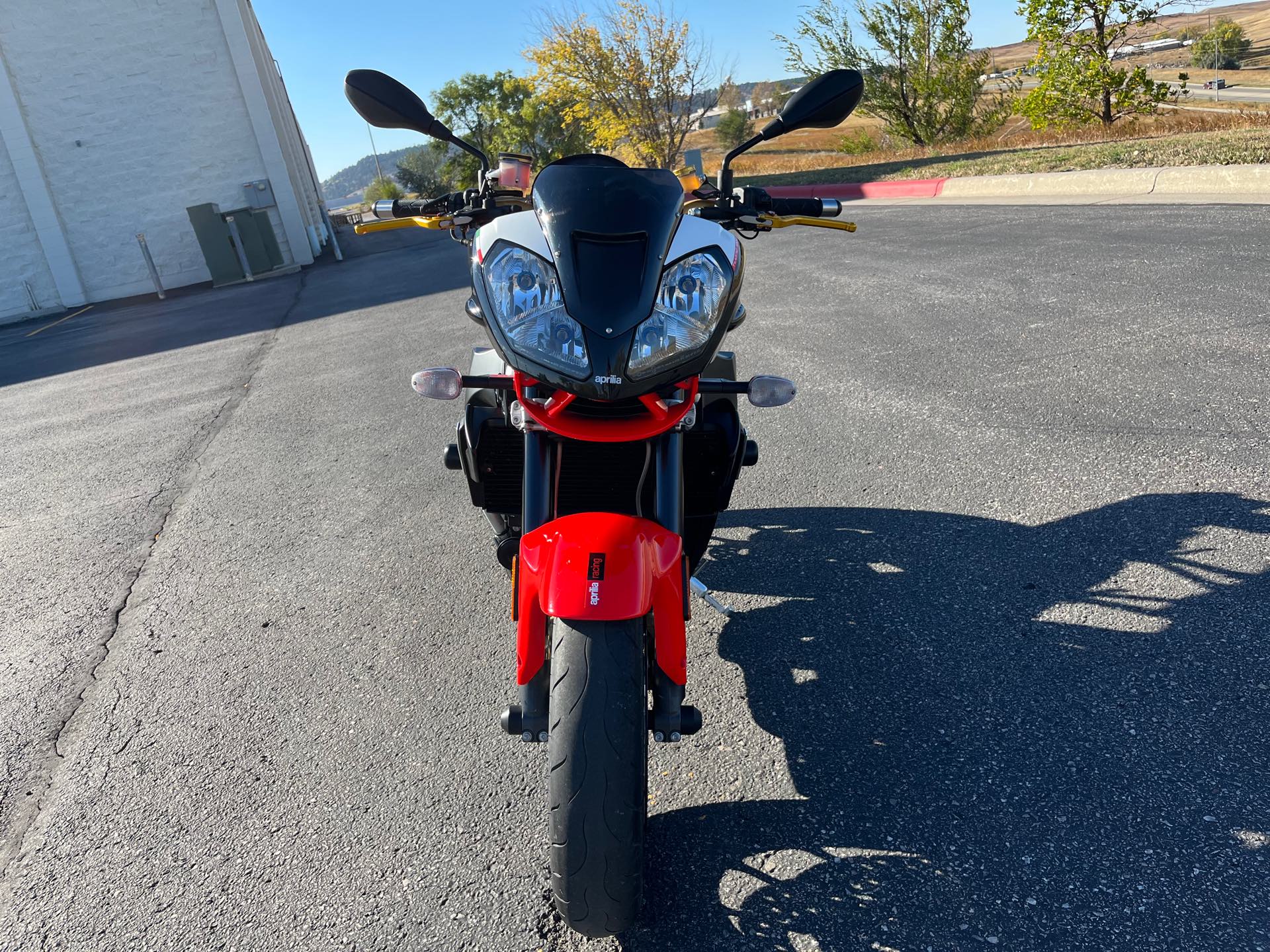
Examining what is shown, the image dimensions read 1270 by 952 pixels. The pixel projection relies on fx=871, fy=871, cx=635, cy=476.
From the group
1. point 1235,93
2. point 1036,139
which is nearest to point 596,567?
point 1036,139

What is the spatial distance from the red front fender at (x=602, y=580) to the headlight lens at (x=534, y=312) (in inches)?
14.5

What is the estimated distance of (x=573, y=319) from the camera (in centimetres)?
197

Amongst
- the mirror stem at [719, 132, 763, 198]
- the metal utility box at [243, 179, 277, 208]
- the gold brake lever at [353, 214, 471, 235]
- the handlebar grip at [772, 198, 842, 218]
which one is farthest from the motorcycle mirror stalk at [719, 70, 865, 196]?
the metal utility box at [243, 179, 277, 208]

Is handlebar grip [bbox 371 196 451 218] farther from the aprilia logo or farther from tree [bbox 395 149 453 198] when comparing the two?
tree [bbox 395 149 453 198]

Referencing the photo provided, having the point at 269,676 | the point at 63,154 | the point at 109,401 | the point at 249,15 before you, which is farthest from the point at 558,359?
the point at 249,15

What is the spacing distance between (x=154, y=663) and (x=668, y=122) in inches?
1157

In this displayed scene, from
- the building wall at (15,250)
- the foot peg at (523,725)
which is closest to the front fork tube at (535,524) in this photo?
the foot peg at (523,725)

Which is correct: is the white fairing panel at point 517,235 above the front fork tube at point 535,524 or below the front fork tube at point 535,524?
above

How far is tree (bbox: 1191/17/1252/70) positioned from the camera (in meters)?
70.6

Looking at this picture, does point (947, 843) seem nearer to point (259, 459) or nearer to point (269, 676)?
point (269, 676)

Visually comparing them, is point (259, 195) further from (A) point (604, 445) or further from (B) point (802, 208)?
(A) point (604, 445)

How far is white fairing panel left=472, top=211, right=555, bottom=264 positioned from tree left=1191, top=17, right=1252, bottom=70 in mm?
88083

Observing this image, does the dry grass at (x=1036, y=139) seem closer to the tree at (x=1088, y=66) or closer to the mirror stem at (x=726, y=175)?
the tree at (x=1088, y=66)

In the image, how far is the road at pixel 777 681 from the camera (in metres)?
2.07
